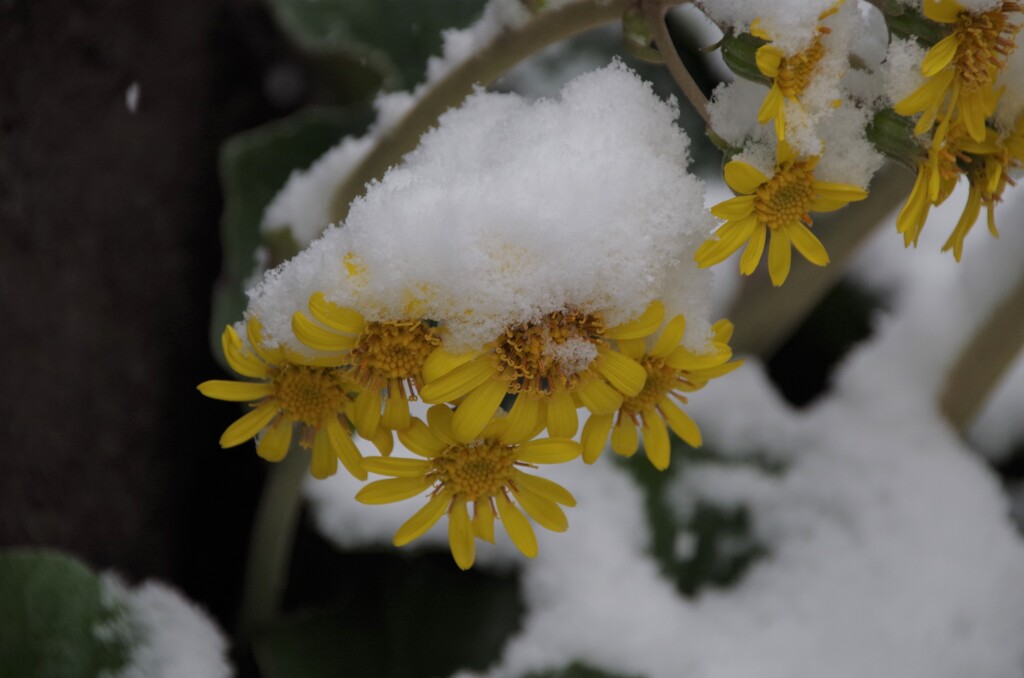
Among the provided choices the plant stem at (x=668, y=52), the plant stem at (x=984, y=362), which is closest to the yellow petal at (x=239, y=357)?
the plant stem at (x=668, y=52)

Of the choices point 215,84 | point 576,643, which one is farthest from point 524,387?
point 215,84

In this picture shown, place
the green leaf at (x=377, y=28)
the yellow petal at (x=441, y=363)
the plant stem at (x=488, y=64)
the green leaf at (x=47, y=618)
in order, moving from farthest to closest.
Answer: the green leaf at (x=377, y=28) < the green leaf at (x=47, y=618) < the plant stem at (x=488, y=64) < the yellow petal at (x=441, y=363)

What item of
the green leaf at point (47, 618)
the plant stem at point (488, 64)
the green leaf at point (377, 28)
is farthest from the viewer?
the green leaf at point (377, 28)

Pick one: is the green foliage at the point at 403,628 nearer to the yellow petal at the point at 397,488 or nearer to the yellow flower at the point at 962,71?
the yellow petal at the point at 397,488

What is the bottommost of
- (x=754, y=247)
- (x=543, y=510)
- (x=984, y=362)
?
(x=984, y=362)

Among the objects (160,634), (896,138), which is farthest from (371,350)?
(160,634)

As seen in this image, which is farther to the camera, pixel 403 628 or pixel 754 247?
pixel 403 628

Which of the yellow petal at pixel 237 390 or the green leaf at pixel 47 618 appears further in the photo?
the green leaf at pixel 47 618

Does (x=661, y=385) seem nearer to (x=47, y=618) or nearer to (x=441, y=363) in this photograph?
(x=441, y=363)
